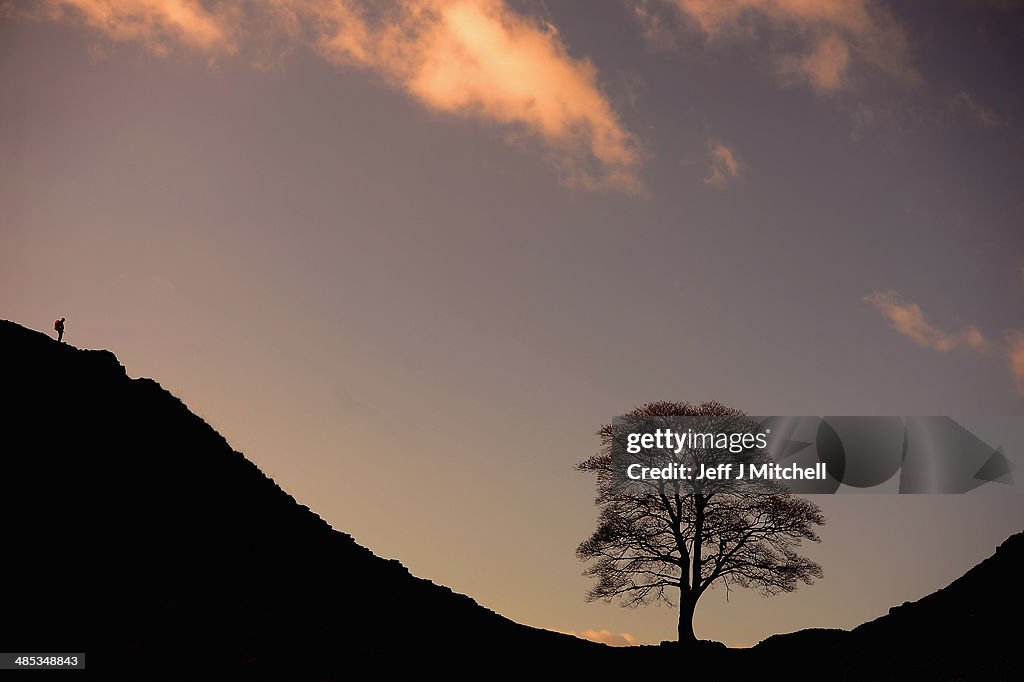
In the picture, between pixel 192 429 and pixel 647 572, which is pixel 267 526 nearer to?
pixel 192 429

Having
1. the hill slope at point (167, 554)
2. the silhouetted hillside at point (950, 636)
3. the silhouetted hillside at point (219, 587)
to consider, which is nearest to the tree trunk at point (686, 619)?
the silhouetted hillside at point (219, 587)

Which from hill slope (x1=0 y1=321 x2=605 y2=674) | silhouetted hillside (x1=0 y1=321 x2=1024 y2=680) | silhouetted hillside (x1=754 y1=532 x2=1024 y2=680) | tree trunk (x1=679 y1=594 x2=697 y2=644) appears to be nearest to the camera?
silhouetted hillside (x1=754 y1=532 x2=1024 y2=680)

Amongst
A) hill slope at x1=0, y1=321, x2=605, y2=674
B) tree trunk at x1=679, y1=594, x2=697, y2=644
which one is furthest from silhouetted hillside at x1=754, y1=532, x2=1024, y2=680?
hill slope at x1=0, y1=321, x2=605, y2=674

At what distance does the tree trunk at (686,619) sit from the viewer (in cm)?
3409

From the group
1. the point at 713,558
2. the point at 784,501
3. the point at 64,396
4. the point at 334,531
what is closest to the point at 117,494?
the point at 64,396

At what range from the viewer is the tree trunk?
3409 cm

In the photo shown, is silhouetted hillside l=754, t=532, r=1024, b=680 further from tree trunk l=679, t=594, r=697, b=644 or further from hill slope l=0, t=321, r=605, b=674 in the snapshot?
hill slope l=0, t=321, r=605, b=674

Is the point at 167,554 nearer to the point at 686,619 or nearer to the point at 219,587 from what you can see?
the point at 219,587

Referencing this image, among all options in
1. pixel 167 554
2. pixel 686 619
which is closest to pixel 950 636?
pixel 686 619

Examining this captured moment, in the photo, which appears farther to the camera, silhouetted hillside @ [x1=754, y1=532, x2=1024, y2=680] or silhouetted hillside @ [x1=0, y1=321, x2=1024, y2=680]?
silhouetted hillside @ [x1=0, y1=321, x2=1024, y2=680]

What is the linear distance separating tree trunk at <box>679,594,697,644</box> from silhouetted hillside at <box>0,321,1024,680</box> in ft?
3.49

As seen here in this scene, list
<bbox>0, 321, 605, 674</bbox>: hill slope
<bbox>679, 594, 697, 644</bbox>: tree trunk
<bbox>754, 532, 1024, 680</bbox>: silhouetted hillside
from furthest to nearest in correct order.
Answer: <bbox>679, 594, 697, 644</bbox>: tree trunk < <bbox>0, 321, 605, 674</bbox>: hill slope < <bbox>754, 532, 1024, 680</bbox>: silhouetted hillside

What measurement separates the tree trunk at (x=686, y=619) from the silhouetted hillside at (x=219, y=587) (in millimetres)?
1063

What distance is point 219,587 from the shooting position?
81.6 ft
